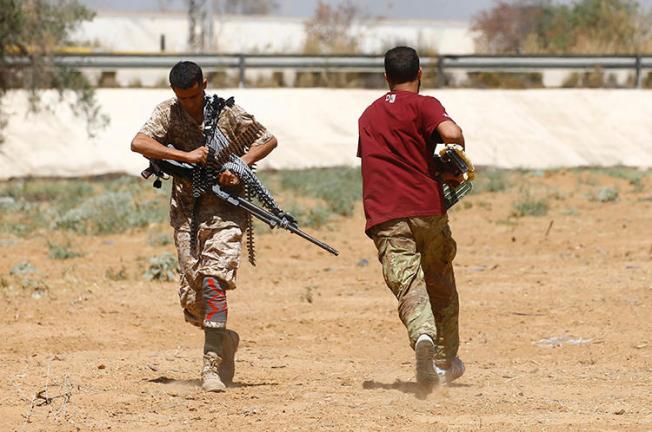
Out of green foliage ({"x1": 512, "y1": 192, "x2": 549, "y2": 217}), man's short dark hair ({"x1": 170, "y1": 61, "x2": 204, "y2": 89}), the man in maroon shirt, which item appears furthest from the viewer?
green foliage ({"x1": 512, "y1": 192, "x2": 549, "y2": 217})

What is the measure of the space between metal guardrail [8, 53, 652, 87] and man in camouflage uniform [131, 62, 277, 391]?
616 inches

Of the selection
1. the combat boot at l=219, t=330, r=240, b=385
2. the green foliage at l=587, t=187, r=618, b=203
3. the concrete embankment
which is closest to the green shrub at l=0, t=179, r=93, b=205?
the concrete embankment

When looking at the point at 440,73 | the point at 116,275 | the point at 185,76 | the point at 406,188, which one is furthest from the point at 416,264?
the point at 440,73

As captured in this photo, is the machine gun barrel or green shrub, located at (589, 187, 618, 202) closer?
the machine gun barrel

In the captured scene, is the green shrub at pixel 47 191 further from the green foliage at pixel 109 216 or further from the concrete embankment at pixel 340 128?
the green foliage at pixel 109 216

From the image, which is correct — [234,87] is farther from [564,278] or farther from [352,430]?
[352,430]

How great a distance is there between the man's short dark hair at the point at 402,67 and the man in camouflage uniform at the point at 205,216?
0.91m

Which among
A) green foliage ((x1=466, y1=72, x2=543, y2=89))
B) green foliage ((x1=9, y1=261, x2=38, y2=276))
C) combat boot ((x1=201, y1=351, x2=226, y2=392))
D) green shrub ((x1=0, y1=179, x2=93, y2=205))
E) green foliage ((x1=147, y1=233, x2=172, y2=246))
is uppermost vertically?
green foliage ((x1=466, y1=72, x2=543, y2=89))

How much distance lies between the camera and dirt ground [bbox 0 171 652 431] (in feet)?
23.3

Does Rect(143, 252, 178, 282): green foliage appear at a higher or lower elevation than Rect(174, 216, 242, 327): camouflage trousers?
lower

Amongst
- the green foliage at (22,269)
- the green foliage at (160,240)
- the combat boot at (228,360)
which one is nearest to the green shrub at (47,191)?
the green foliage at (160,240)

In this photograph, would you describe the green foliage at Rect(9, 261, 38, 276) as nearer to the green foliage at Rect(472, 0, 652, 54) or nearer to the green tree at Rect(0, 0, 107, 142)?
the green tree at Rect(0, 0, 107, 142)

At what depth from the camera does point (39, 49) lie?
65.4ft

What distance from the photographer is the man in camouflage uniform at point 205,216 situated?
783 cm
